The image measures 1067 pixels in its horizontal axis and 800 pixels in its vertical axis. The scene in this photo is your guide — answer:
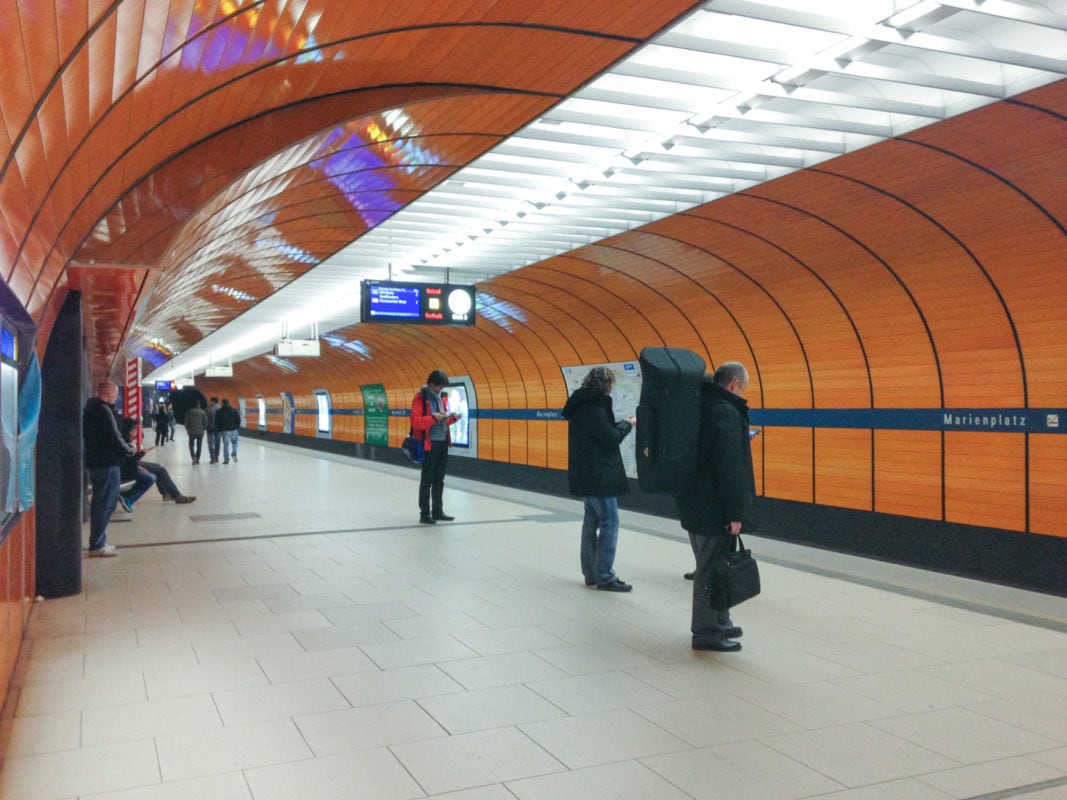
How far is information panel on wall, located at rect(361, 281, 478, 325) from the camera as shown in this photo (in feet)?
38.0

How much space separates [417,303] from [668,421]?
23.5ft

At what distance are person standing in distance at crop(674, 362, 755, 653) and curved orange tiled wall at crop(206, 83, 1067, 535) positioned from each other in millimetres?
2652

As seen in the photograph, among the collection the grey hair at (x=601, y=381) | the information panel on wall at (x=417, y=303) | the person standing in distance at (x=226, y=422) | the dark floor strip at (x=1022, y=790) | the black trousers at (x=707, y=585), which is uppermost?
the information panel on wall at (x=417, y=303)

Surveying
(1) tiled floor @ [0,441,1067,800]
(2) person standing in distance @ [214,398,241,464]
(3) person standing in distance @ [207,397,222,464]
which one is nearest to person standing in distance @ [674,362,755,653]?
(1) tiled floor @ [0,441,1067,800]

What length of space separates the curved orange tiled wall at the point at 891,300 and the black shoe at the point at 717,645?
382 centimetres

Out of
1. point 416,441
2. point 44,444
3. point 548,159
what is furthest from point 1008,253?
point 44,444

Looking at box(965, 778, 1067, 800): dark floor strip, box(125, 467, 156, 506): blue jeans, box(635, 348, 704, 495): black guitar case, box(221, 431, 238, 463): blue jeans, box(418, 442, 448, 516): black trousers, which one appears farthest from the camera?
box(221, 431, 238, 463): blue jeans

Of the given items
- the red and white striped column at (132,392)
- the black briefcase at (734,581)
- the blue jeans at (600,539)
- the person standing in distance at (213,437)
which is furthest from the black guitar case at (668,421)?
the person standing in distance at (213,437)

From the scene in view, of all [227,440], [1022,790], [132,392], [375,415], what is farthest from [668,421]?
[375,415]

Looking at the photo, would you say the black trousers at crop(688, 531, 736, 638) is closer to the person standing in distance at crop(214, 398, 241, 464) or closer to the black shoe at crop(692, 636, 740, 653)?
the black shoe at crop(692, 636, 740, 653)

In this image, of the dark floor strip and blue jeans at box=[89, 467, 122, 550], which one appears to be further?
blue jeans at box=[89, 467, 122, 550]

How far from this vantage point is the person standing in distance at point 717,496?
528 cm

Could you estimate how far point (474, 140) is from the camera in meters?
7.09

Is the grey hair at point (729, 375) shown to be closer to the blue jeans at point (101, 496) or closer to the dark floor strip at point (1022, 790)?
the dark floor strip at point (1022, 790)
